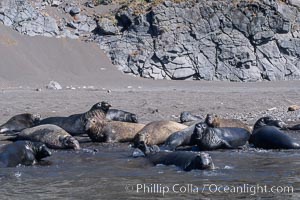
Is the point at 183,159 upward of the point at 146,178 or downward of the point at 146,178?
upward

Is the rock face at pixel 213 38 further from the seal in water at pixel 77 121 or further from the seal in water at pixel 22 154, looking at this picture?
the seal in water at pixel 22 154

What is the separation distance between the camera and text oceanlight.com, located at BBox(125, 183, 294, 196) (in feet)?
23.7

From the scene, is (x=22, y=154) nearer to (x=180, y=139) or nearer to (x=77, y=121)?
(x=180, y=139)

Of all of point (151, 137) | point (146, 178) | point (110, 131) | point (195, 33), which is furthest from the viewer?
point (195, 33)

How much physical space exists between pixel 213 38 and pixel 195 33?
0.92m

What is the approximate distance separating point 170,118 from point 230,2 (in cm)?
1948

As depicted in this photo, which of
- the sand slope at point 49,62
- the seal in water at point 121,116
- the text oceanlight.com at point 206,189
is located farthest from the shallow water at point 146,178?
the sand slope at point 49,62

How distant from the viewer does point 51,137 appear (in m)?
11.5

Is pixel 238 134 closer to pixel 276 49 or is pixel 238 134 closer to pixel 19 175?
pixel 19 175

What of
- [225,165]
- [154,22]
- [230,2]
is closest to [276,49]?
[230,2]

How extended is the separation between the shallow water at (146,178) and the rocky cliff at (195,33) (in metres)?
22.7

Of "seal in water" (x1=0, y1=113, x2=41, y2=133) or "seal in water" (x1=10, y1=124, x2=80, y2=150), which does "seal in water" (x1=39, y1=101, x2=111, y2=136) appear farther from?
"seal in water" (x1=10, y1=124, x2=80, y2=150)

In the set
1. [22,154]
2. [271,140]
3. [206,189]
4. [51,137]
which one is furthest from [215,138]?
[206,189]

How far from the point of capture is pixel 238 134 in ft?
37.6
